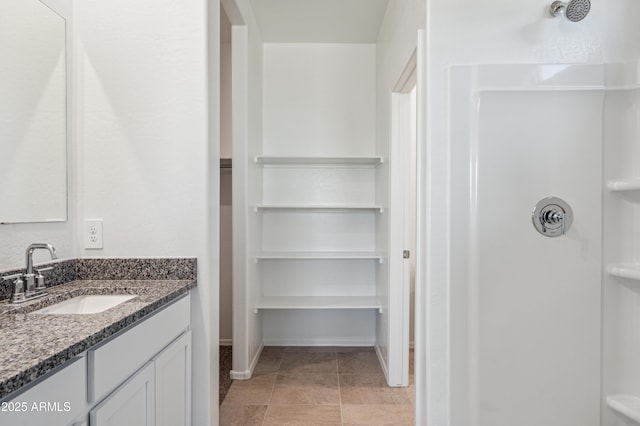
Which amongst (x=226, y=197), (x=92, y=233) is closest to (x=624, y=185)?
(x=92, y=233)

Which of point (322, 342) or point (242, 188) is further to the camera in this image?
point (322, 342)

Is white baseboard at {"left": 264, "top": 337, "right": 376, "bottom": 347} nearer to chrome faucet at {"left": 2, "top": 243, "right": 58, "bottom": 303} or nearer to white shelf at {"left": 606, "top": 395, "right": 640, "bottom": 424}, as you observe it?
white shelf at {"left": 606, "top": 395, "right": 640, "bottom": 424}

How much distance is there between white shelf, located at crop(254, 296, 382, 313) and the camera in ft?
10.2

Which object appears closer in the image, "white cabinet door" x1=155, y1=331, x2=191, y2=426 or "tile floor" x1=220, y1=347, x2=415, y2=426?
"white cabinet door" x1=155, y1=331, x2=191, y2=426

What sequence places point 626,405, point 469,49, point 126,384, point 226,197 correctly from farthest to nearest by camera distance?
1. point 226,197
2. point 469,49
3. point 626,405
4. point 126,384

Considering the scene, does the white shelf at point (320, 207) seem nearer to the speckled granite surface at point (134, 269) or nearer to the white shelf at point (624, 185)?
the speckled granite surface at point (134, 269)

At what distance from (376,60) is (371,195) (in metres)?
1.21

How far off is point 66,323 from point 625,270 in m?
2.04

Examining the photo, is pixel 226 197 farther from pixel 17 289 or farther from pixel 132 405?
pixel 132 405

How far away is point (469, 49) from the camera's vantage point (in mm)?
1693

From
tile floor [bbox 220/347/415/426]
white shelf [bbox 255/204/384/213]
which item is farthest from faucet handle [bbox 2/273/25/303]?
white shelf [bbox 255/204/384/213]

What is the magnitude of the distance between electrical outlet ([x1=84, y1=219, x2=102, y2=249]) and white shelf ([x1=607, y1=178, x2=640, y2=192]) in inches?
88.9

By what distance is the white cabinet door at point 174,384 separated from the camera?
1.40 m

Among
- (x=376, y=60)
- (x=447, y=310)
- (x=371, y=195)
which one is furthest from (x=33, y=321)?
(x=376, y=60)
